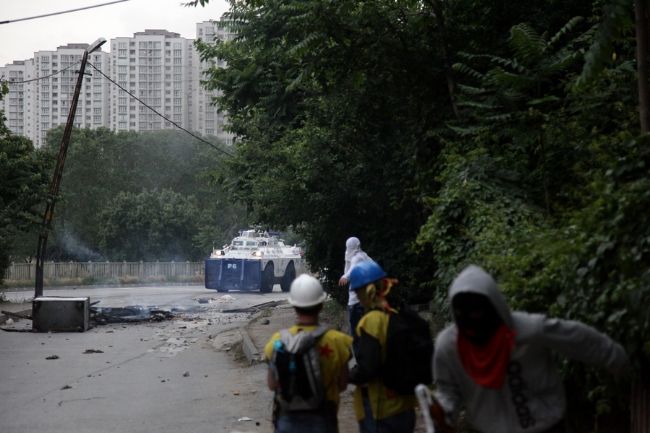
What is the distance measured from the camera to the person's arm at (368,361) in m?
5.37

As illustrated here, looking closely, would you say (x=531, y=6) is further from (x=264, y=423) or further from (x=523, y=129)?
(x=264, y=423)

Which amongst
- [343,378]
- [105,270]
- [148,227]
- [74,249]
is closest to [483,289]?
[343,378]

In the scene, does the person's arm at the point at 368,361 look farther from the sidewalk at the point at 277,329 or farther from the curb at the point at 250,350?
the curb at the point at 250,350

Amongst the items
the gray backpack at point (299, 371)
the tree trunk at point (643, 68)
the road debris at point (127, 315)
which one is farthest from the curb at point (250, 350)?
A: the gray backpack at point (299, 371)

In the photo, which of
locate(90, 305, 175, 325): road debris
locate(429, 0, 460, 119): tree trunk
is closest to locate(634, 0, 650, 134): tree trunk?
locate(429, 0, 460, 119): tree trunk

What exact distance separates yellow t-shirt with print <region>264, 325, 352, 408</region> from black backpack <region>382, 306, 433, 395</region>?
26 centimetres

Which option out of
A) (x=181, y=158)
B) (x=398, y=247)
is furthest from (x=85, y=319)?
(x=181, y=158)

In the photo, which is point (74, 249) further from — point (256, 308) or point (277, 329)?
point (277, 329)

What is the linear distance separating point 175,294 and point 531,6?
26043 mm

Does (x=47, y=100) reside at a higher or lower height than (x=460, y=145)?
higher

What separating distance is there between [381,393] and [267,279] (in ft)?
114

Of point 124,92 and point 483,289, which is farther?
point 124,92

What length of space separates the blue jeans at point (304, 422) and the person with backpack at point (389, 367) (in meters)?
0.33

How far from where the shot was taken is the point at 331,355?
5266 mm
